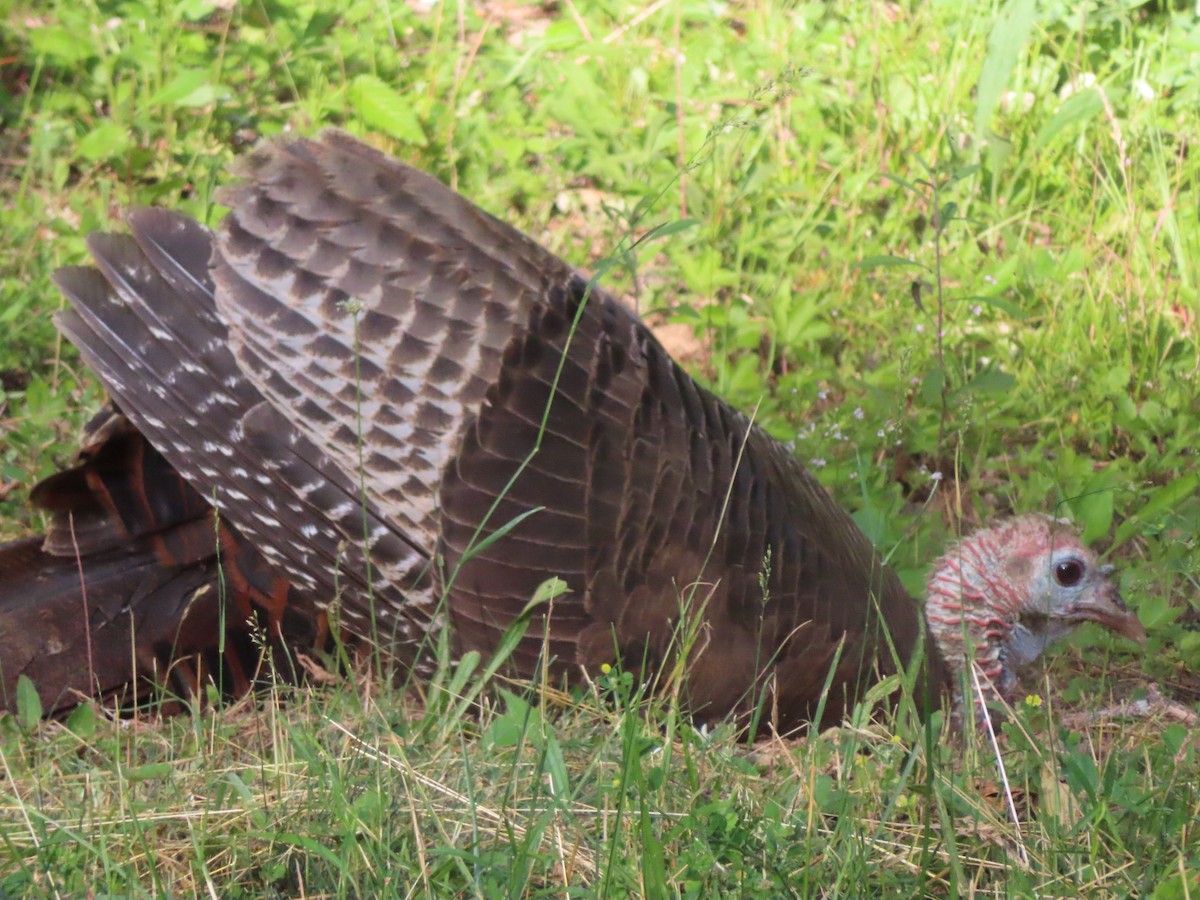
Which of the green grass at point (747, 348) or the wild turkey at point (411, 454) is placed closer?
the green grass at point (747, 348)

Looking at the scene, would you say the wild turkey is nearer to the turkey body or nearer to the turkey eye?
the turkey body

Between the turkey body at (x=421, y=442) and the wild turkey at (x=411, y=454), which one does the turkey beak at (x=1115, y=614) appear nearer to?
the wild turkey at (x=411, y=454)

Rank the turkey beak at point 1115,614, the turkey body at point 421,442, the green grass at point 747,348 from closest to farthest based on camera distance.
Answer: the green grass at point 747,348 < the turkey body at point 421,442 < the turkey beak at point 1115,614

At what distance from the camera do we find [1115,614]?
11.8 ft

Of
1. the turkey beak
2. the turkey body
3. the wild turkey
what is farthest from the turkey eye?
the turkey body

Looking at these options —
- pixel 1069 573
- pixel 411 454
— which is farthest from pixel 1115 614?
pixel 411 454

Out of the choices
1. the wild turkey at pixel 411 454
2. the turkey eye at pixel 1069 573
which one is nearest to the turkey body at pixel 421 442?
the wild turkey at pixel 411 454

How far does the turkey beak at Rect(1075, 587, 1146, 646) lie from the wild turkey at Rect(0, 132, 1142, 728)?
0.42 metres

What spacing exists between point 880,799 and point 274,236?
1.76 metres

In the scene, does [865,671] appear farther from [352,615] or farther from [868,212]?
[868,212]

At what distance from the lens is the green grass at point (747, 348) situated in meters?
2.26

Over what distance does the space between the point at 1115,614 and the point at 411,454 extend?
5.86 ft

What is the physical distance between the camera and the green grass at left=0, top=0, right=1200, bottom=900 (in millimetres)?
2260

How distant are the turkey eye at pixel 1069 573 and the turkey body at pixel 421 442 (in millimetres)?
602
